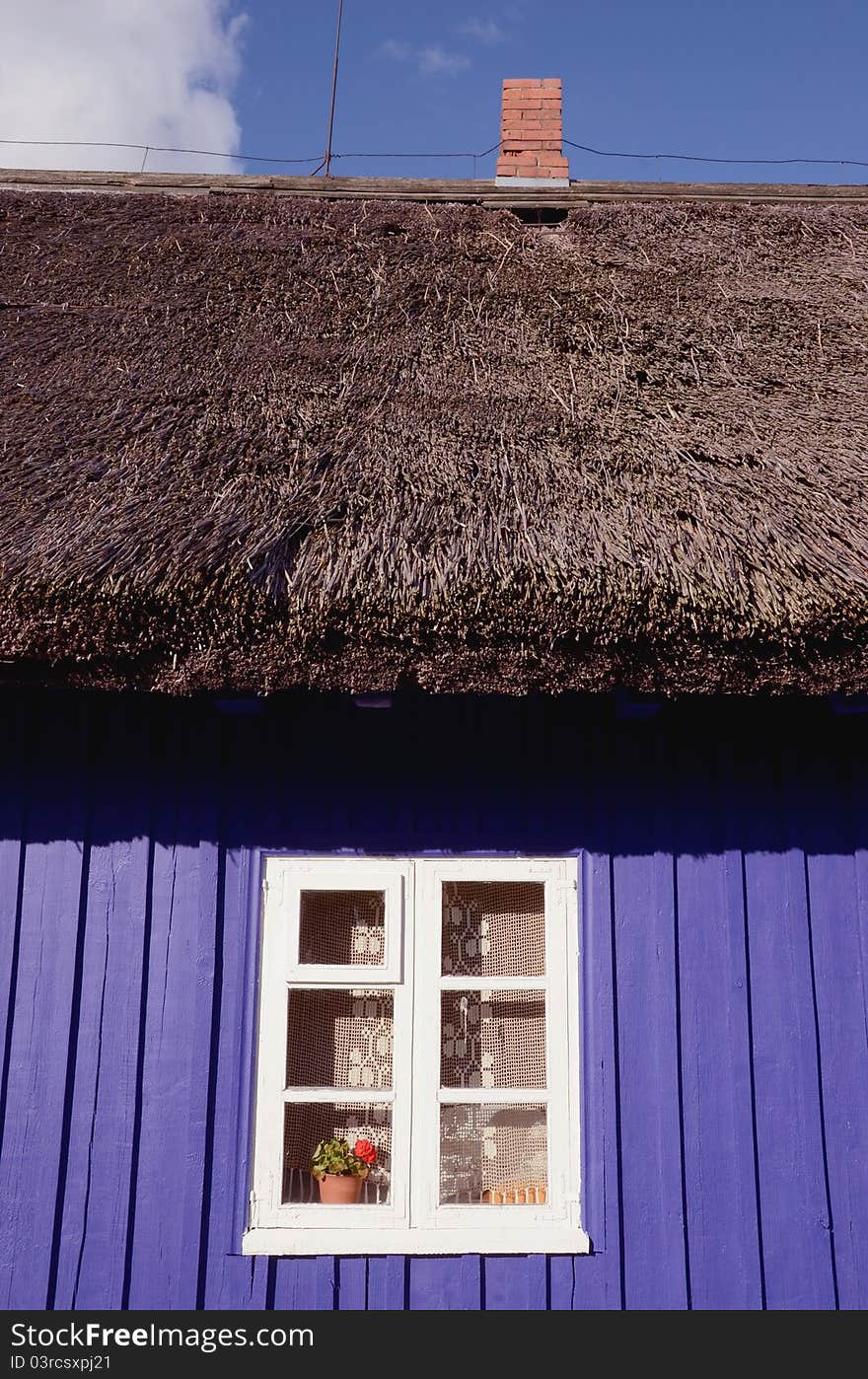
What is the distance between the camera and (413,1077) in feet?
9.31

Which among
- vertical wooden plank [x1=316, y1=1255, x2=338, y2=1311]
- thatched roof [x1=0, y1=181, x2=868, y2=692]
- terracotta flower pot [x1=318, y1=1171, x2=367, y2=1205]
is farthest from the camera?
terracotta flower pot [x1=318, y1=1171, x2=367, y2=1205]

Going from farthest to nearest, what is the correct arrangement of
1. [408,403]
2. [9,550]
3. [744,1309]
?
[408,403], [744,1309], [9,550]

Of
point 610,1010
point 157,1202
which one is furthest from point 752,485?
point 157,1202

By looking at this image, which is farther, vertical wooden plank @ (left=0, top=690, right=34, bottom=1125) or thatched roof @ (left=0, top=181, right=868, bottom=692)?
vertical wooden plank @ (left=0, top=690, right=34, bottom=1125)

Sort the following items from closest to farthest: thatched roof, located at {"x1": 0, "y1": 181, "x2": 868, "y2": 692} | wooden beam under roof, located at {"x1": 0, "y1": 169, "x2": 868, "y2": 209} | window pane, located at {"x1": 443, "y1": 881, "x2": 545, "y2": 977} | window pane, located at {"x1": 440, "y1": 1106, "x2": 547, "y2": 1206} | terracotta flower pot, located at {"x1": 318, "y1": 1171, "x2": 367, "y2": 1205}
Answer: thatched roof, located at {"x1": 0, "y1": 181, "x2": 868, "y2": 692} → terracotta flower pot, located at {"x1": 318, "y1": 1171, "x2": 367, "y2": 1205} → window pane, located at {"x1": 440, "y1": 1106, "x2": 547, "y2": 1206} → window pane, located at {"x1": 443, "y1": 881, "x2": 545, "y2": 977} → wooden beam under roof, located at {"x1": 0, "y1": 169, "x2": 868, "y2": 209}

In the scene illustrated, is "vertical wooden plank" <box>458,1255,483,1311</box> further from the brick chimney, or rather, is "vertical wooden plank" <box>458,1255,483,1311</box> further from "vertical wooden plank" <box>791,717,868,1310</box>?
the brick chimney

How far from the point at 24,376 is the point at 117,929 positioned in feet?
6.65

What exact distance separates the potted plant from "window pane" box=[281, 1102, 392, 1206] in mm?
58

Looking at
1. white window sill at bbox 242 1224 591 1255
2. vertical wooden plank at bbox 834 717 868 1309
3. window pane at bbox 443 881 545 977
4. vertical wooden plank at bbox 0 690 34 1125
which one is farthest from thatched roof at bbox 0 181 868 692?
white window sill at bbox 242 1224 591 1255

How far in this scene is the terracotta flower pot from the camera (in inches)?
110

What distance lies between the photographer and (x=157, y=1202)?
2.73m

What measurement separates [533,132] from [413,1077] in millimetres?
5037

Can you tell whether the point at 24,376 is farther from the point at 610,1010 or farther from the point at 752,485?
the point at 610,1010

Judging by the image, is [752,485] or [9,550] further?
[752,485]
